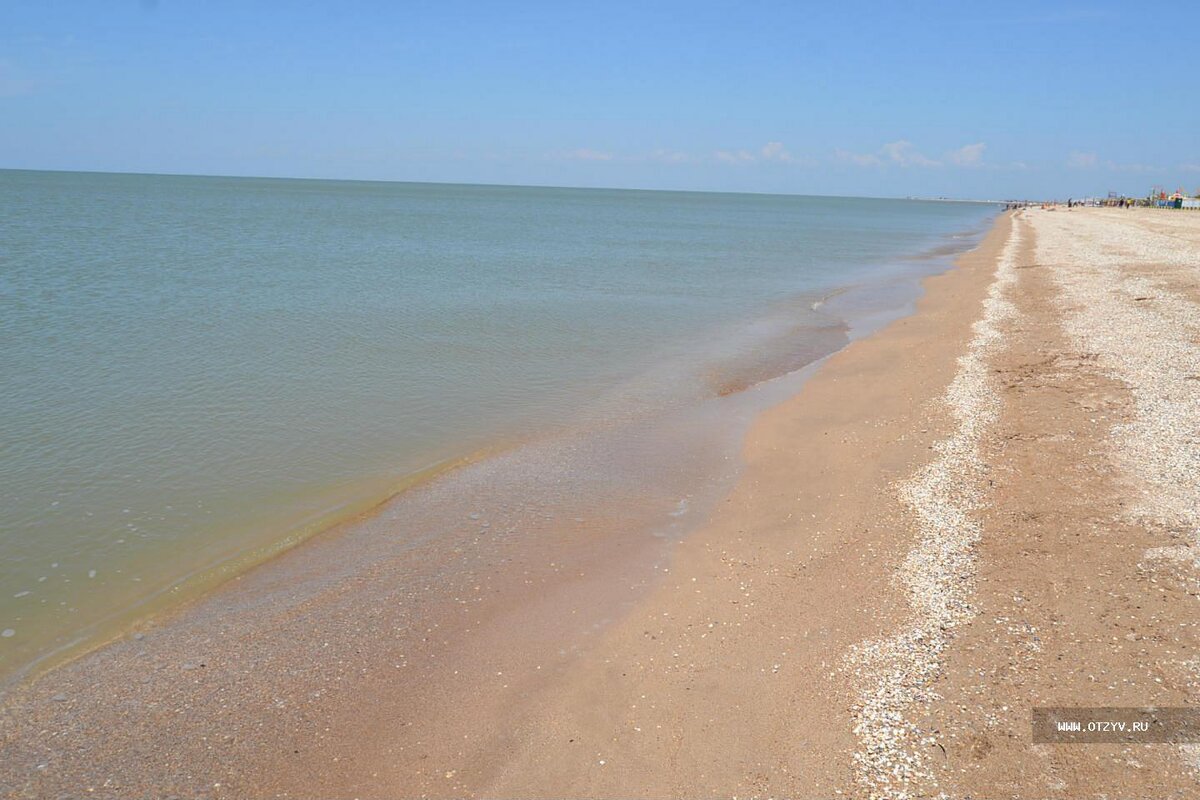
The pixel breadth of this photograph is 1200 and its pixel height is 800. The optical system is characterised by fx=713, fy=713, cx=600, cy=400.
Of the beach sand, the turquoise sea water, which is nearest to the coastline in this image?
the beach sand

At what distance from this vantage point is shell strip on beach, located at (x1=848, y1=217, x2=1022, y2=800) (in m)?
5.16

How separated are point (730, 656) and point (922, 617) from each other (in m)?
1.94

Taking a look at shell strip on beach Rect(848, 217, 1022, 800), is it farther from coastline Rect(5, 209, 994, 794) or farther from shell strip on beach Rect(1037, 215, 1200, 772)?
coastline Rect(5, 209, 994, 794)

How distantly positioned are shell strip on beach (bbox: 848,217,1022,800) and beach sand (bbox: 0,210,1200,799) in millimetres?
30

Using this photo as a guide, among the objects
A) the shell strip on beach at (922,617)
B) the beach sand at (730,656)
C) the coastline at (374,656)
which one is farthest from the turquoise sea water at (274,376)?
the shell strip on beach at (922,617)

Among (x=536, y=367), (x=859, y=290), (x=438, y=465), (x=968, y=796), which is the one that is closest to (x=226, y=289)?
(x=536, y=367)

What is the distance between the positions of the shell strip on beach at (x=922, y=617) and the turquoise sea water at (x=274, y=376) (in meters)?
6.02

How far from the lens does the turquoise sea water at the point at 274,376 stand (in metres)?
9.41

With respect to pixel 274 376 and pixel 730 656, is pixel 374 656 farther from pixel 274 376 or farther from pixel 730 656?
pixel 274 376

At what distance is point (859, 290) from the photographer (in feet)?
107

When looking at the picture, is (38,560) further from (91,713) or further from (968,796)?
(968,796)

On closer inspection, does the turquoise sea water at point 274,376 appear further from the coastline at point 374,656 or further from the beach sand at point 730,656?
the beach sand at point 730,656

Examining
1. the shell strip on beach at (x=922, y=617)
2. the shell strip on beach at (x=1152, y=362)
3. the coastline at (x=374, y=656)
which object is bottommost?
the coastline at (x=374, y=656)

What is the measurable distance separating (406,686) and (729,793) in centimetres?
306
